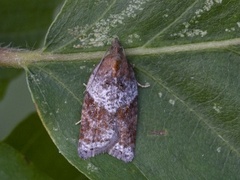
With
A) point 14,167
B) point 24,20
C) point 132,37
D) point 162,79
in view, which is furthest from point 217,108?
point 24,20

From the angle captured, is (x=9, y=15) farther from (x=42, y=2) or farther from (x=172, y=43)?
(x=172, y=43)

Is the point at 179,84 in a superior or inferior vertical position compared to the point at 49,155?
superior

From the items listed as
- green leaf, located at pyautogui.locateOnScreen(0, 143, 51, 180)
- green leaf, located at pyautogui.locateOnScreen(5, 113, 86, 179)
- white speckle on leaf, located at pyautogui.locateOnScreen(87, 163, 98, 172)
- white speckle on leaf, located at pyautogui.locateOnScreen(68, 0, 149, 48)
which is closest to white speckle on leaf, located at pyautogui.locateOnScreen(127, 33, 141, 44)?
white speckle on leaf, located at pyautogui.locateOnScreen(68, 0, 149, 48)

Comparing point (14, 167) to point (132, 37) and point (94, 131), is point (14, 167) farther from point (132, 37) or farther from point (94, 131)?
point (132, 37)

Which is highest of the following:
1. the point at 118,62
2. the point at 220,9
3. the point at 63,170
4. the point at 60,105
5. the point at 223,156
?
the point at 220,9

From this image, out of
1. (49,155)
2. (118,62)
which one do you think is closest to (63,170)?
(49,155)

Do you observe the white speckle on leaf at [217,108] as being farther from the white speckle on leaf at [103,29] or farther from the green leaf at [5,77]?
the green leaf at [5,77]

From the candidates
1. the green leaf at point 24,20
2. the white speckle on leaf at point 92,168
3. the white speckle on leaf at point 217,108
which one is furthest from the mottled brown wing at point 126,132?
the green leaf at point 24,20
